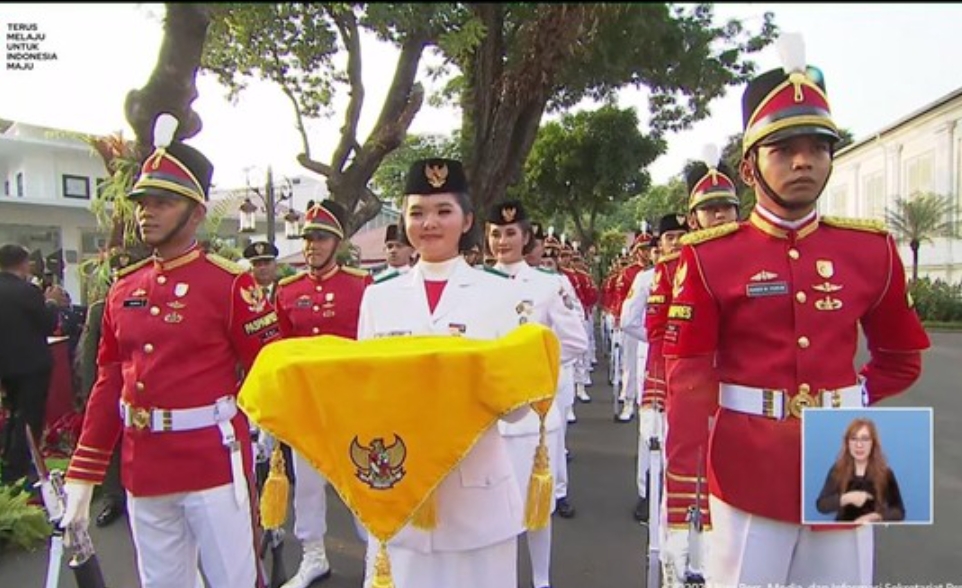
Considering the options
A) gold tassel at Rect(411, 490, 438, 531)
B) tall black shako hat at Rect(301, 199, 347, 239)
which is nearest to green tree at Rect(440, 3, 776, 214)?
Answer: gold tassel at Rect(411, 490, 438, 531)

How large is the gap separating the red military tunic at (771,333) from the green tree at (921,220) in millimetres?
22888

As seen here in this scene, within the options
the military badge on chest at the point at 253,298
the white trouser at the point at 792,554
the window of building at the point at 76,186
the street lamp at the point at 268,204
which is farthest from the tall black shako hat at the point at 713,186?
the street lamp at the point at 268,204

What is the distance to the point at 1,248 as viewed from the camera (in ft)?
21.0

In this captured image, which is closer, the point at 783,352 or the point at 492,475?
the point at 783,352

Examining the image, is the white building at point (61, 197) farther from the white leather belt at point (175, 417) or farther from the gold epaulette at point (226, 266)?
the white leather belt at point (175, 417)

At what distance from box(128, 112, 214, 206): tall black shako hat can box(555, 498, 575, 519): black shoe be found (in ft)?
12.5

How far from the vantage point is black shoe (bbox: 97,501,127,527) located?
543 centimetres

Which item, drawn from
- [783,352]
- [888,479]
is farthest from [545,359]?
[888,479]

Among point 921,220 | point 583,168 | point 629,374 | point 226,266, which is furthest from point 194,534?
point 921,220

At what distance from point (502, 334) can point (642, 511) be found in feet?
11.4

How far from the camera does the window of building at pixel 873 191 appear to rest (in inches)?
605

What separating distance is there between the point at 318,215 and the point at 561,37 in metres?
3.72

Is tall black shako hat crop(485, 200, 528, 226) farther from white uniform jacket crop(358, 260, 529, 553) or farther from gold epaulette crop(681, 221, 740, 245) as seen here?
gold epaulette crop(681, 221, 740, 245)

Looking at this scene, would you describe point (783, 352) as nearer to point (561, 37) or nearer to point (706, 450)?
point (706, 450)
